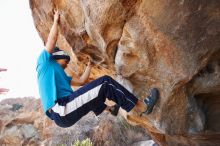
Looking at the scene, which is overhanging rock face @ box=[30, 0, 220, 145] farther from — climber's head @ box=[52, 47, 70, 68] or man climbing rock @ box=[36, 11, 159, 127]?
climber's head @ box=[52, 47, 70, 68]

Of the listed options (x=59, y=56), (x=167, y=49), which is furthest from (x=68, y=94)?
(x=167, y=49)

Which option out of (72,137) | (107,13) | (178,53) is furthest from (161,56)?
(72,137)

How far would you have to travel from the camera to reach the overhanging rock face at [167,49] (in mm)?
4973

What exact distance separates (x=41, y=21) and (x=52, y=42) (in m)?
3.22

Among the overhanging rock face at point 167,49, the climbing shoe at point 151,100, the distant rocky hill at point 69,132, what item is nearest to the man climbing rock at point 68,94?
the climbing shoe at point 151,100

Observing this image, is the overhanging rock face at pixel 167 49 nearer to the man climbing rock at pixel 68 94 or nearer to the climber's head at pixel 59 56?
the man climbing rock at pixel 68 94

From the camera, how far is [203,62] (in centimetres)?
525

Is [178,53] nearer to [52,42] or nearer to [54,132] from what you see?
[52,42]

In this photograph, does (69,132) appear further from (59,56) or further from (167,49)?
(167,49)

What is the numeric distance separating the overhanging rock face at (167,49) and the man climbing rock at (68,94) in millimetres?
536

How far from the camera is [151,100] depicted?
5.68 metres

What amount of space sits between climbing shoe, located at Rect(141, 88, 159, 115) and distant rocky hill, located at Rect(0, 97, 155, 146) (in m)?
10.1

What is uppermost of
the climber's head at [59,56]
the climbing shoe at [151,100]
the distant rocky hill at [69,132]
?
the climber's head at [59,56]

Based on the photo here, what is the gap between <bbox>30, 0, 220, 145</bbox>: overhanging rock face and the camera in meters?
4.97
